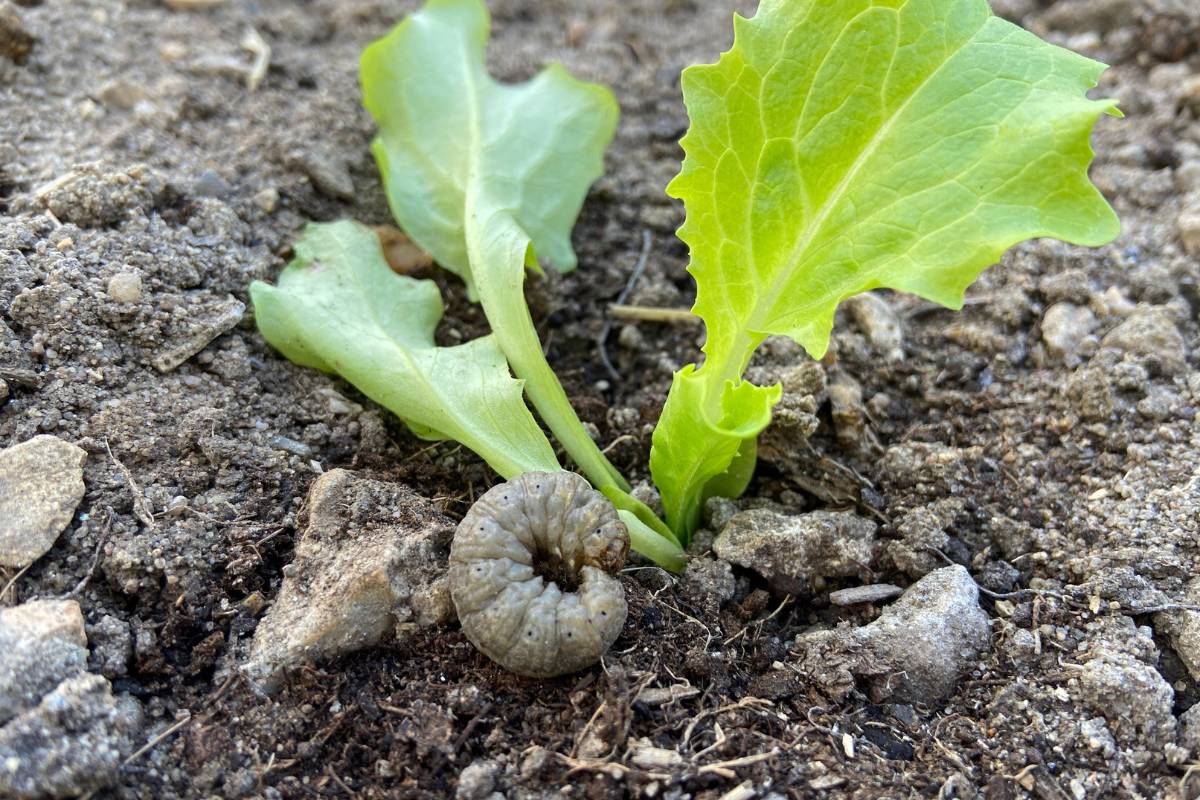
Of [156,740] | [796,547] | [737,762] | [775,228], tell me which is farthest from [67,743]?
[775,228]

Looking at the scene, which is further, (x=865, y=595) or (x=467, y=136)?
(x=467, y=136)

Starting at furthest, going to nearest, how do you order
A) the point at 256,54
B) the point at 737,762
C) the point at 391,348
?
1. the point at 256,54
2. the point at 391,348
3. the point at 737,762

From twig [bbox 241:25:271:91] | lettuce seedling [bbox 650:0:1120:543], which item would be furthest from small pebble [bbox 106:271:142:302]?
lettuce seedling [bbox 650:0:1120:543]

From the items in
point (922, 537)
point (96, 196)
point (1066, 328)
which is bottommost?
point (922, 537)

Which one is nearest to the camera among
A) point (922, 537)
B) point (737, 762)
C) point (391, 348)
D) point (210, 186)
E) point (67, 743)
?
point (67, 743)

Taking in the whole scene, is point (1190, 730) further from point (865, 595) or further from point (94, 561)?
point (94, 561)

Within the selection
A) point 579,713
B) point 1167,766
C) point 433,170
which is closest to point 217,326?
point 433,170

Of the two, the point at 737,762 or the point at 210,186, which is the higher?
the point at 210,186

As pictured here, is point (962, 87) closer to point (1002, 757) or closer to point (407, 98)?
point (1002, 757)
